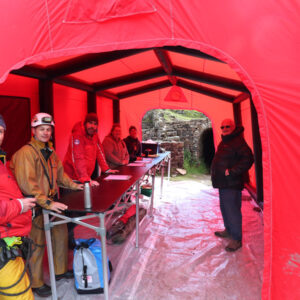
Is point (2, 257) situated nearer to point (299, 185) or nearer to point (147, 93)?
point (299, 185)

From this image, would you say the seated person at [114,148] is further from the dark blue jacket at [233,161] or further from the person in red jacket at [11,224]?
the person in red jacket at [11,224]

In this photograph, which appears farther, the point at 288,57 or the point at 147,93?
the point at 147,93

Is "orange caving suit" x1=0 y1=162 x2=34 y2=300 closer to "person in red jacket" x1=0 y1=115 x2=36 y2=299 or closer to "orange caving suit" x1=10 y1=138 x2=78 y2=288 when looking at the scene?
"person in red jacket" x1=0 y1=115 x2=36 y2=299

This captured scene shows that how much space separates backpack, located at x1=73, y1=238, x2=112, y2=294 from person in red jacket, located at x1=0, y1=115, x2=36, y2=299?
67 centimetres

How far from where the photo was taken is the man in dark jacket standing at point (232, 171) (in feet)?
10.00

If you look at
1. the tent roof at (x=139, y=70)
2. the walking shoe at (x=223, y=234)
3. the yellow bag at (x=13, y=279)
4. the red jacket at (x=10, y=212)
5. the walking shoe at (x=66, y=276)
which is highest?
the tent roof at (x=139, y=70)

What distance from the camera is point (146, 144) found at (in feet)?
22.4

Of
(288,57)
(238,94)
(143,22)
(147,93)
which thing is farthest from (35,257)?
(147,93)

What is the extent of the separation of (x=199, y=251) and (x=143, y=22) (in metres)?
2.61

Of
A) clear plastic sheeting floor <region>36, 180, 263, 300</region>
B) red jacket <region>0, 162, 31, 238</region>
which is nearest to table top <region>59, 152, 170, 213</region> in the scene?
red jacket <region>0, 162, 31, 238</region>

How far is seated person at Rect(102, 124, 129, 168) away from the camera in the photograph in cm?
440

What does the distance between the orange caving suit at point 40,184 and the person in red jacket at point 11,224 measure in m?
0.29

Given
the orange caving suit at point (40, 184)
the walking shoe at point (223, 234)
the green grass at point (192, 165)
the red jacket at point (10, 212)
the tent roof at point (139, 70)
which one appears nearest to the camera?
the red jacket at point (10, 212)

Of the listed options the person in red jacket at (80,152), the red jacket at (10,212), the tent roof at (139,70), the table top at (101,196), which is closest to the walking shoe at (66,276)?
the person in red jacket at (80,152)
